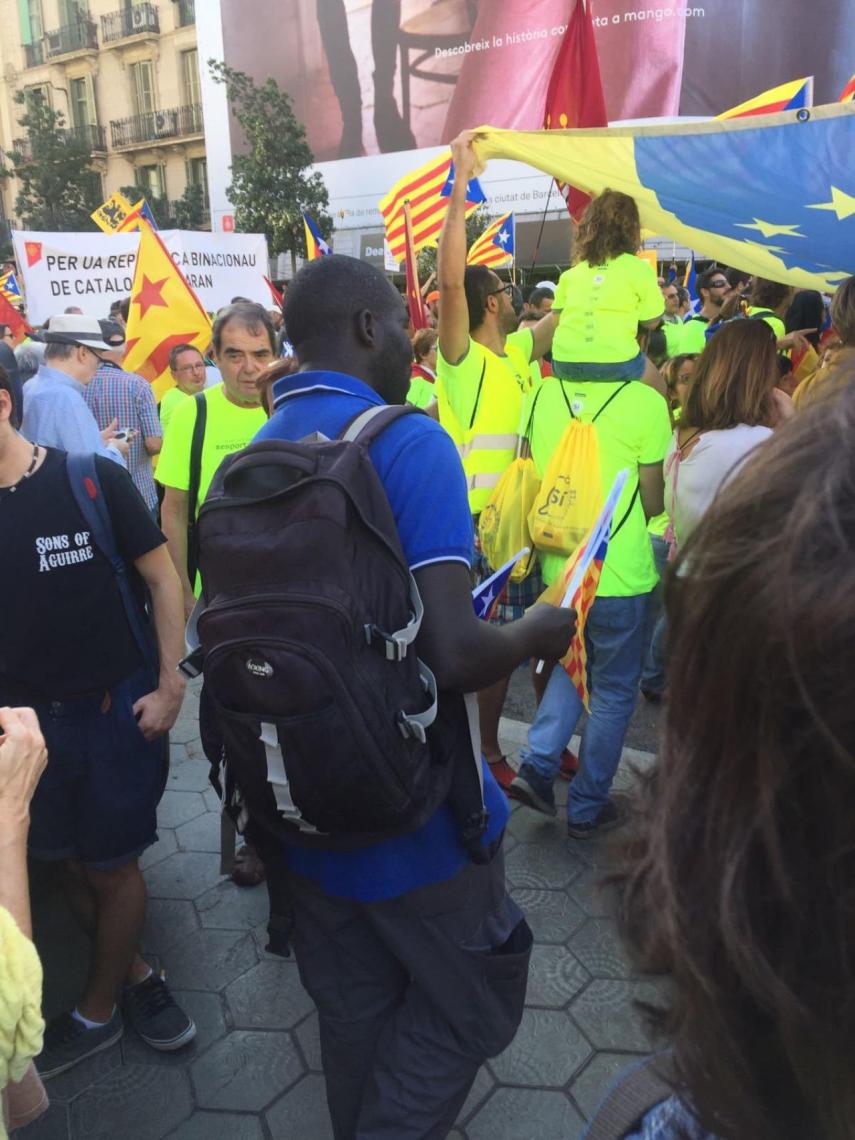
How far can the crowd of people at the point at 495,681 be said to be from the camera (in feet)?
1.70

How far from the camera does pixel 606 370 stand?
2.91 meters

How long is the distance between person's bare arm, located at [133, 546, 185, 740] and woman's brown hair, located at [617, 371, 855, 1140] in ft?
6.55

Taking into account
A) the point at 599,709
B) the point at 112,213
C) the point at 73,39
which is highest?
the point at 73,39

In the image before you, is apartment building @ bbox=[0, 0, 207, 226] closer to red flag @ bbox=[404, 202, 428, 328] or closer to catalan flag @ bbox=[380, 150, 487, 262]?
catalan flag @ bbox=[380, 150, 487, 262]

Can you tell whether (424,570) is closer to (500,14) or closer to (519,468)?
(519,468)

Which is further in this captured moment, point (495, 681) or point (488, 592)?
point (488, 592)

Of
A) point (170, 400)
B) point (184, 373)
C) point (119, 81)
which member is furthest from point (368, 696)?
point (119, 81)

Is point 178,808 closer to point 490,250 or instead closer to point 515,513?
point 515,513

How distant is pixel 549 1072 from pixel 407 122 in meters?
36.0

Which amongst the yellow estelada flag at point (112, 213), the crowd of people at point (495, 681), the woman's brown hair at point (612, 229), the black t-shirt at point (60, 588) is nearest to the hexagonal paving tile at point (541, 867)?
the crowd of people at point (495, 681)

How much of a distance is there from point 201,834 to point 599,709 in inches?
66.7

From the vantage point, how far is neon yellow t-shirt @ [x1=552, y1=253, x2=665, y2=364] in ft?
9.59

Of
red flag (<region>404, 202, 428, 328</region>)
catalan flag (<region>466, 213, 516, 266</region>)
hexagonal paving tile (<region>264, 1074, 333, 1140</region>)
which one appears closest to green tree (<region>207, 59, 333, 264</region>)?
catalan flag (<region>466, 213, 516, 266</region>)

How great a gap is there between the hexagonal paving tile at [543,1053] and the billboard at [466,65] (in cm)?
2616
